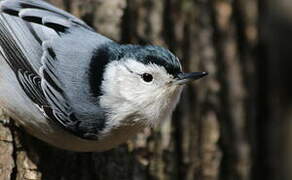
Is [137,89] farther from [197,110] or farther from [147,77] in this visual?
[197,110]

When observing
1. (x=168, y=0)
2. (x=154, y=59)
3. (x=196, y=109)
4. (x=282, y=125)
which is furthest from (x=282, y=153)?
(x=154, y=59)

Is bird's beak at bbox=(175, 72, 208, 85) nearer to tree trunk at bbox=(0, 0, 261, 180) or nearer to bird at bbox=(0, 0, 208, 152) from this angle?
bird at bbox=(0, 0, 208, 152)

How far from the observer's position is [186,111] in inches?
191

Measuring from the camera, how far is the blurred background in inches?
171

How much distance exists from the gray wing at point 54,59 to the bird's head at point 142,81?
125 mm

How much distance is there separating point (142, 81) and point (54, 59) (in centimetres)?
47

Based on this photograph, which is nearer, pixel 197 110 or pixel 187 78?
pixel 187 78

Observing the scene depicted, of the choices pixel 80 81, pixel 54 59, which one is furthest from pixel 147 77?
pixel 54 59

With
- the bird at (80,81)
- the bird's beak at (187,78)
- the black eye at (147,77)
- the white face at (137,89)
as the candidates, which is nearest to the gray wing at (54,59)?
the bird at (80,81)

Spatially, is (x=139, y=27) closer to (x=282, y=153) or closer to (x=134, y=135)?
(x=134, y=135)

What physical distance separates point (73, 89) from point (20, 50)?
14.8 inches

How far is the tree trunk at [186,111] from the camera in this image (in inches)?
170

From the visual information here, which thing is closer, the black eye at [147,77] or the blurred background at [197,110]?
the black eye at [147,77]

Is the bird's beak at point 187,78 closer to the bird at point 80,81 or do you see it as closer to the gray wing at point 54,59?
the bird at point 80,81
